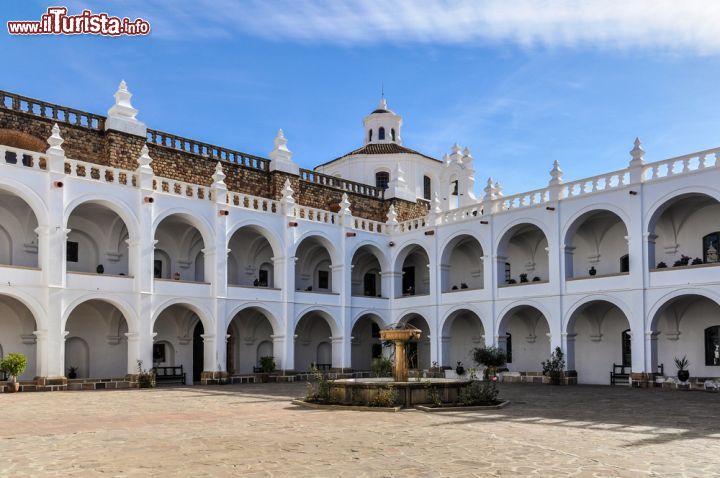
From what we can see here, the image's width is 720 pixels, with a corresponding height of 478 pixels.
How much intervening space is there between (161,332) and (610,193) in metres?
18.0

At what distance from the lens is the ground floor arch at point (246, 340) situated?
29.3 m

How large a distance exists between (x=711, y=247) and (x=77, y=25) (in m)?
21.9

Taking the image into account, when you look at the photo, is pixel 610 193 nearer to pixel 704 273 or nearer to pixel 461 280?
pixel 704 273

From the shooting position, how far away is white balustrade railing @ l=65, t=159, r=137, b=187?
22.0 m

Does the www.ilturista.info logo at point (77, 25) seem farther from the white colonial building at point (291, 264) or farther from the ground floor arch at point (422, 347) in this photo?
the ground floor arch at point (422, 347)

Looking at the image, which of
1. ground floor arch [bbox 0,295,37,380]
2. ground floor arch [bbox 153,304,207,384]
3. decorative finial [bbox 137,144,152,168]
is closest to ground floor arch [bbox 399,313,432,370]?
ground floor arch [bbox 153,304,207,384]

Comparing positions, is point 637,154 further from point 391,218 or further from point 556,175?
point 391,218

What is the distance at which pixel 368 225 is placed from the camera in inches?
1249

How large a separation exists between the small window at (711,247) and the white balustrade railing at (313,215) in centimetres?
1472

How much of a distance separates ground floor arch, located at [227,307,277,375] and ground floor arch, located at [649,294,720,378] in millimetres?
15704

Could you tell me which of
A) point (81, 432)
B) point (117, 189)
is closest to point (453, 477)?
point (81, 432)

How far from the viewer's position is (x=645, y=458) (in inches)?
328

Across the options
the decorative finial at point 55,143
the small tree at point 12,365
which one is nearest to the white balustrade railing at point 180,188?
the decorative finial at point 55,143

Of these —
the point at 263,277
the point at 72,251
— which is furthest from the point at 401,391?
the point at 263,277
